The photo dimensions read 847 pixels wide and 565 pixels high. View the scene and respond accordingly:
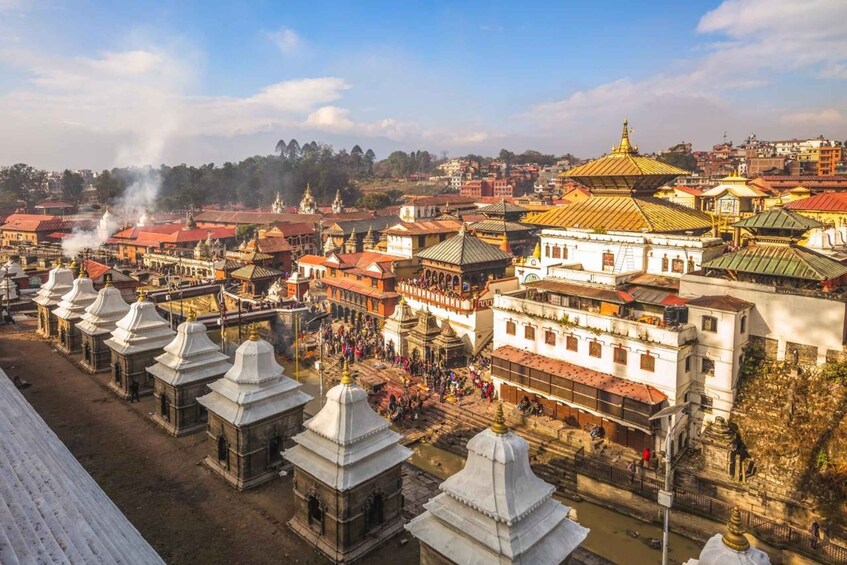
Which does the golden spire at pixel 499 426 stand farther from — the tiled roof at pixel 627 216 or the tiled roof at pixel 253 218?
the tiled roof at pixel 253 218

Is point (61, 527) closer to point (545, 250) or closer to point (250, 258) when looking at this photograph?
point (545, 250)

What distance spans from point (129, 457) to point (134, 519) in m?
3.68

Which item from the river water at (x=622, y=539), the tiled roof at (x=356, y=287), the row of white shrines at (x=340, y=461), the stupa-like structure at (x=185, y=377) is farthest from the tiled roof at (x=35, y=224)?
the river water at (x=622, y=539)

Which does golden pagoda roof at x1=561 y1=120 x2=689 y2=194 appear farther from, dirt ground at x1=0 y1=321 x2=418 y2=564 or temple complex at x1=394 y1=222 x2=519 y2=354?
dirt ground at x1=0 y1=321 x2=418 y2=564

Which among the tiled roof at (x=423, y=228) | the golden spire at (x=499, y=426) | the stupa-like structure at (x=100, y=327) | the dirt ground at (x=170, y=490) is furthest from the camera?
the tiled roof at (x=423, y=228)

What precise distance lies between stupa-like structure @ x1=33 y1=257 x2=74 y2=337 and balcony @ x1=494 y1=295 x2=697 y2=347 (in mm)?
24129

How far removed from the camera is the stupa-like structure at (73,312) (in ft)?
89.8

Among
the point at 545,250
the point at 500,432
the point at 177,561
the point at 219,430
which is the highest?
the point at 545,250

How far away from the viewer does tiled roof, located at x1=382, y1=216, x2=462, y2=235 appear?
4834 centimetres

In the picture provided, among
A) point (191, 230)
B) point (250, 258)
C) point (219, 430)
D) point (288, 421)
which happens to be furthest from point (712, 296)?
point (191, 230)

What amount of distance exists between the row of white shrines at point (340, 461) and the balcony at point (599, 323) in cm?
1179

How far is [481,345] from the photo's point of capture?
3306 centimetres

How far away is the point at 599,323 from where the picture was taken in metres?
23.4

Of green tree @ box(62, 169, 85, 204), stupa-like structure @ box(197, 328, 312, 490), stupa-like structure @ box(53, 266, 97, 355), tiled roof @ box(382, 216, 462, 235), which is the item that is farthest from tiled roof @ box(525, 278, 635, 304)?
green tree @ box(62, 169, 85, 204)
